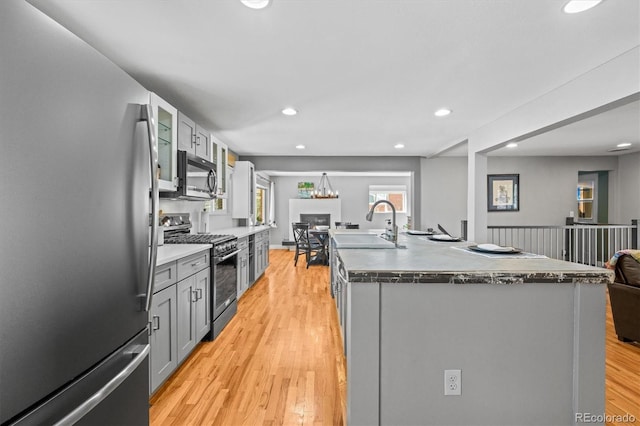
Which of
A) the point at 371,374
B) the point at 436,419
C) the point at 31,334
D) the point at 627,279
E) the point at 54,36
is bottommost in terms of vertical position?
the point at 436,419

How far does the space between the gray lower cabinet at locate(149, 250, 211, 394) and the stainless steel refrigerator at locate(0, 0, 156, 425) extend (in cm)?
75

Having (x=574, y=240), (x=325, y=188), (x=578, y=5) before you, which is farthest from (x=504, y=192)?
(x=578, y=5)

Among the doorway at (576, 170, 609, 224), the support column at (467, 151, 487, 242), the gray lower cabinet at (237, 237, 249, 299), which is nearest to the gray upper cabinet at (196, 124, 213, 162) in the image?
the gray lower cabinet at (237, 237, 249, 299)

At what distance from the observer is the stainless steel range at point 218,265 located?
9.53ft

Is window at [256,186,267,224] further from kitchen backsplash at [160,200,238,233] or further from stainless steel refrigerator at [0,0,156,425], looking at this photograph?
stainless steel refrigerator at [0,0,156,425]

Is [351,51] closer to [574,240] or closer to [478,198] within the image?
[478,198]

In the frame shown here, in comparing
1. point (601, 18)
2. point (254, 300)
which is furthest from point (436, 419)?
point (254, 300)

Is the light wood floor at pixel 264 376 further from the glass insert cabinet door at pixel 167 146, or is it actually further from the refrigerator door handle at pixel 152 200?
the glass insert cabinet door at pixel 167 146

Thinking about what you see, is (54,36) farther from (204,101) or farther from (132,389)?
(204,101)

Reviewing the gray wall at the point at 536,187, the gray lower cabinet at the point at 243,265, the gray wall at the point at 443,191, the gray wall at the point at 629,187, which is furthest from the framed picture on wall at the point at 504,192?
the gray lower cabinet at the point at 243,265

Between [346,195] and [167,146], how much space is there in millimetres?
7301

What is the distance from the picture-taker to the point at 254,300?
4.18 meters

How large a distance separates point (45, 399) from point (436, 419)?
1.55 metres

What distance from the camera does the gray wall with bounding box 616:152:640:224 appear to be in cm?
629
